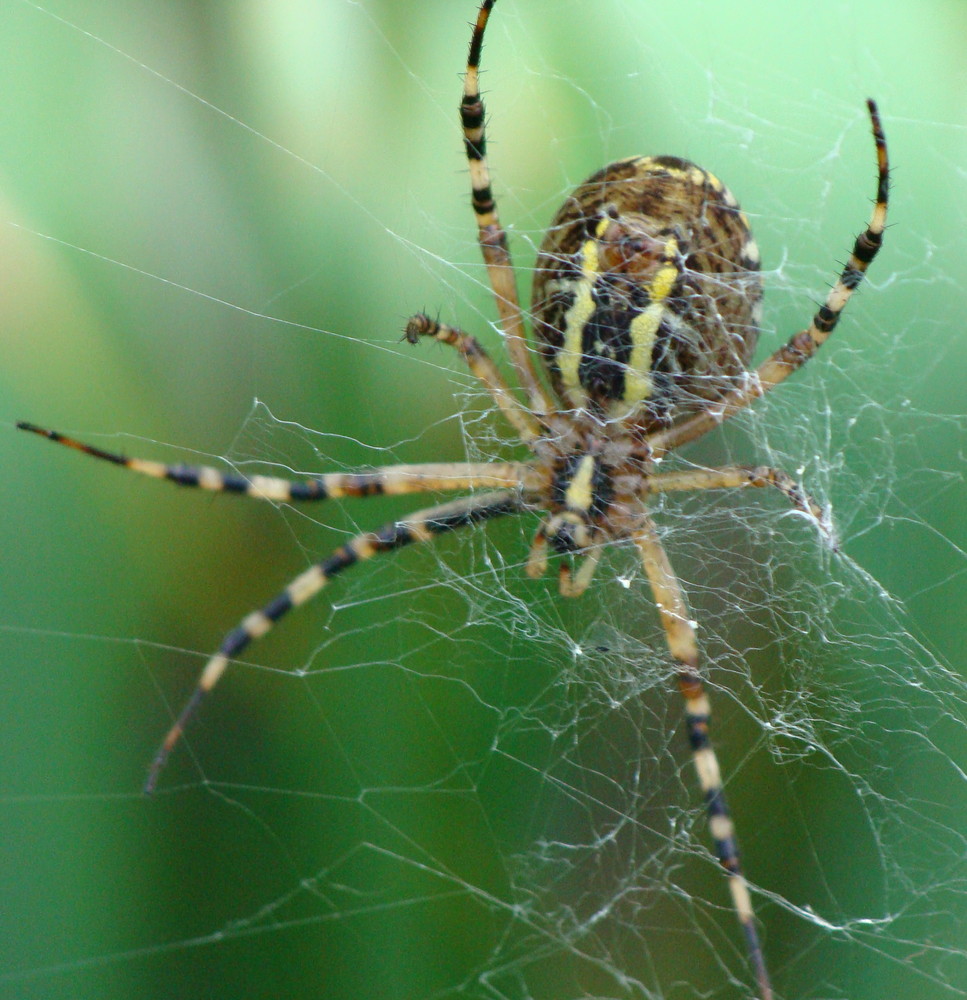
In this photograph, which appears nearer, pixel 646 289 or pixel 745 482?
pixel 646 289

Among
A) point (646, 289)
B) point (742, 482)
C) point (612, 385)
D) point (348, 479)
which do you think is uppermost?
point (646, 289)

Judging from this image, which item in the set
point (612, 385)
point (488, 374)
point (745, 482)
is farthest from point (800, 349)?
point (488, 374)

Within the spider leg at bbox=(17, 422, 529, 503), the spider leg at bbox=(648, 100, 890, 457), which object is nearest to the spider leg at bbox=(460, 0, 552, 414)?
the spider leg at bbox=(17, 422, 529, 503)

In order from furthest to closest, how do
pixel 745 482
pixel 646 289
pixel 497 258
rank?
pixel 497 258, pixel 745 482, pixel 646 289

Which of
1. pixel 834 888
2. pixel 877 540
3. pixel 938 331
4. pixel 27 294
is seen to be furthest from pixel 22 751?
pixel 938 331

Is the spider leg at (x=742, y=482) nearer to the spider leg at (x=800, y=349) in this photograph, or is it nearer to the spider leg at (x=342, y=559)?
the spider leg at (x=800, y=349)

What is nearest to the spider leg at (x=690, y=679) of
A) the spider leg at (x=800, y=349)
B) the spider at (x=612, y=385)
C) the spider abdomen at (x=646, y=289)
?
the spider at (x=612, y=385)

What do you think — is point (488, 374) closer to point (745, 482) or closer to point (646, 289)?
point (646, 289)
